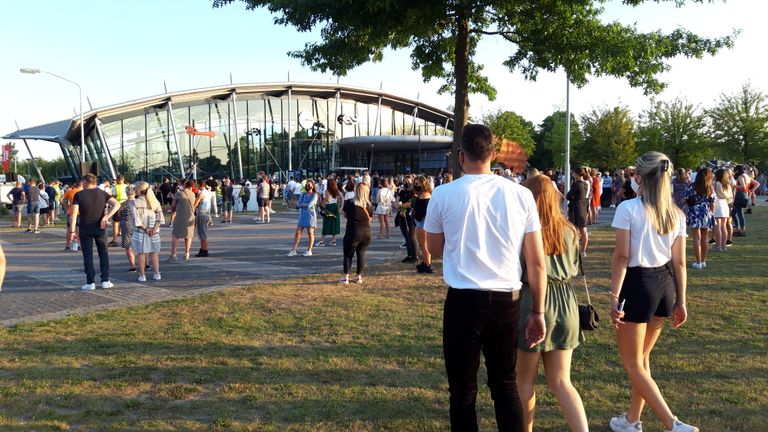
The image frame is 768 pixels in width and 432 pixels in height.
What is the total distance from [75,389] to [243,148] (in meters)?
49.9

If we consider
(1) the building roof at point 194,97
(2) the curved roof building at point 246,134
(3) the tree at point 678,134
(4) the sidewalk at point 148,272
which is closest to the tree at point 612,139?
(3) the tree at point 678,134

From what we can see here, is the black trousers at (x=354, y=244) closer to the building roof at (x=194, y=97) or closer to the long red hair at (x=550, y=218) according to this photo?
the long red hair at (x=550, y=218)

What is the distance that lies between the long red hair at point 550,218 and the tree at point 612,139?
49.3 metres

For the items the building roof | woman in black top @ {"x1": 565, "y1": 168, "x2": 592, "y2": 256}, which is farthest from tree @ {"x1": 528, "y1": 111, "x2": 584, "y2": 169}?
woman in black top @ {"x1": 565, "y1": 168, "x2": 592, "y2": 256}

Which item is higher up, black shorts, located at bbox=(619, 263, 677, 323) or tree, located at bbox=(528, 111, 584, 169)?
tree, located at bbox=(528, 111, 584, 169)

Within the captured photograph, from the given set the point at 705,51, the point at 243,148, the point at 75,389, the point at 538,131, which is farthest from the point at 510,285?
the point at 538,131

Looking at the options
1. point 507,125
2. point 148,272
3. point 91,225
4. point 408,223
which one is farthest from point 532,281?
point 507,125

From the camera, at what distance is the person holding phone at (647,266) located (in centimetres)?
365

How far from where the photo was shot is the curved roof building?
159 feet

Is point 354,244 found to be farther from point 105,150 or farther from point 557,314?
point 105,150

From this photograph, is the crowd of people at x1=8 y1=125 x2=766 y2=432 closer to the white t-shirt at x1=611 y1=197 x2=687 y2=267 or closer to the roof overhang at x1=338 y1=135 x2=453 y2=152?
the white t-shirt at x1=611 y1=197 x2=687 y2=267

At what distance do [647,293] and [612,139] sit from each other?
49.4 m

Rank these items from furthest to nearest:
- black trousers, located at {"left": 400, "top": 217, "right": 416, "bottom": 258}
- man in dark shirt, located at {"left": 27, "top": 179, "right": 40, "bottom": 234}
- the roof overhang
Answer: the roof overhang
man in dark shirt, located at {"left": 27, "top": 179, "right": 40, "bottom": 234}
black trousers, located at {"left": 400, "top": 217, "right": 416, "bottom": 258}

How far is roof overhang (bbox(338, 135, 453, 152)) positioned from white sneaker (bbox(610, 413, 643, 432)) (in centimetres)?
5117
